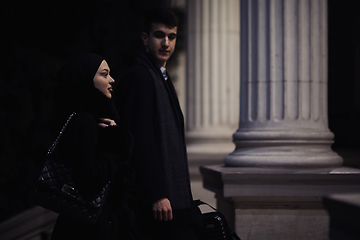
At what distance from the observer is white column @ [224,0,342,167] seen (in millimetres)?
5219

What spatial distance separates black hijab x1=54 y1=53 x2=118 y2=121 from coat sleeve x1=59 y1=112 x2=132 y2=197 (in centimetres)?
11

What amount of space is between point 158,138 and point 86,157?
2.34 ft

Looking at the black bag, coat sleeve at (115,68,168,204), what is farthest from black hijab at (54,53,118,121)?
the black bag

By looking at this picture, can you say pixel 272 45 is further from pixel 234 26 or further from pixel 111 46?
pixel 111 46

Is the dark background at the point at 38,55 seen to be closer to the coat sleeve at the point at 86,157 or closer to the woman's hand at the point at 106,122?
the woman's hand at the point at 106,122

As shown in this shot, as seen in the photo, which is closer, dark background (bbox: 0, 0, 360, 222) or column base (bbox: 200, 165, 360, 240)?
column base (bbox: 200, 165, 360, 240)

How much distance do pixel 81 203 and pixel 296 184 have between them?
8.62ft

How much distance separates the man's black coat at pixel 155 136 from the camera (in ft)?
10.8

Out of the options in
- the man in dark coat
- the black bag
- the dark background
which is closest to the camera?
the man in dark coat

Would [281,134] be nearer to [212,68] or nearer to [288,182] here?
[288,182]

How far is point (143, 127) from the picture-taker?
336cm

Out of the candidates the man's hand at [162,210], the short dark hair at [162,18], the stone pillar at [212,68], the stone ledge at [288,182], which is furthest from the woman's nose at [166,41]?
the stone pillar at [212,68]

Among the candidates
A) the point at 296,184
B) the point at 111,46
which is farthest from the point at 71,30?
the point at 296,184

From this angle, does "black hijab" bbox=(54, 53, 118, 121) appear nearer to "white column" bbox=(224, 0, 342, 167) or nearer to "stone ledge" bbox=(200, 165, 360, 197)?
"stone ledge" bbox=(200, 165, 360, 197)
